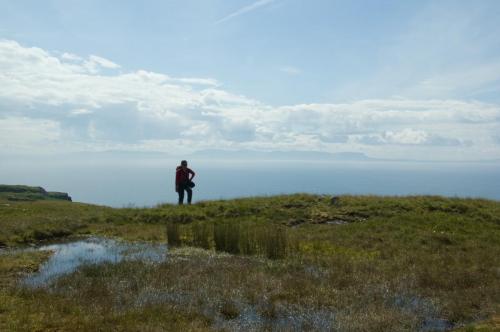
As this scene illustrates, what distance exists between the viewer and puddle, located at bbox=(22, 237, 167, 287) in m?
15.6

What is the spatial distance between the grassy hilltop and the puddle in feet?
2.36

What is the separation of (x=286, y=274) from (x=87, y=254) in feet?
32.6

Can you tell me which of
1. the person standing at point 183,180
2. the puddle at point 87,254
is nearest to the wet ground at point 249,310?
the puddle at point 87,254

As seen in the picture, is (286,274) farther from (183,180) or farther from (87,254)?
(183,180)

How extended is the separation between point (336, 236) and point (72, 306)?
14.8m

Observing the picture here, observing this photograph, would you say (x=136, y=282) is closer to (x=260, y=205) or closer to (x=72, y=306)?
(x=72, y=306)

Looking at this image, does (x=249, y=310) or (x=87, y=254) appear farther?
(x=87, y=254)

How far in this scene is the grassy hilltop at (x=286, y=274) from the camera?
1127 centimetres

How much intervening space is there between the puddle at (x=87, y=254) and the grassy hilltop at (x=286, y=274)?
718mm

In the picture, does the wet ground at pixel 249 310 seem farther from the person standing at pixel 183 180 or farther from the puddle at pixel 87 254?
the person standing at pixel 183 180

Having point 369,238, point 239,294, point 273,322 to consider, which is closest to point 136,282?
point 239,294

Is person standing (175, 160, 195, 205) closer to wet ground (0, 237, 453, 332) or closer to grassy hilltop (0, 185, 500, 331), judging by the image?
grassy hilltop (0, 185, 500, 331)

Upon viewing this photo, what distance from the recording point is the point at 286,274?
1558 cm

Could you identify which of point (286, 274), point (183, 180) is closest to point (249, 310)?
point (286, 274)
